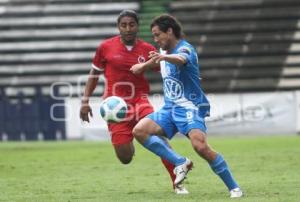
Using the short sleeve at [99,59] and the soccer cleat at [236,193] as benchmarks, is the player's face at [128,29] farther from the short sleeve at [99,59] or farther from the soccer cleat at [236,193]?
the soccer cleat at [236,193]

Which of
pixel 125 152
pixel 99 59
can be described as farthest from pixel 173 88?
pixel 99 59

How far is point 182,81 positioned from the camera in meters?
9.20

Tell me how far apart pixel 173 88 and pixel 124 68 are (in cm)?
177

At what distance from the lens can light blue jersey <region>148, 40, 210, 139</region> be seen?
913 centimetres

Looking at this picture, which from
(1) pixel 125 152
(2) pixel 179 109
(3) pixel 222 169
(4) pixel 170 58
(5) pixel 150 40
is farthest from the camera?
(5) pixel 150 40

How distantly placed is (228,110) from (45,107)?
5702mm

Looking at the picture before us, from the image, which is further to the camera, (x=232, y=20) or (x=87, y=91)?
(x=232, y=20)

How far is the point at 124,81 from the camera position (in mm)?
10961

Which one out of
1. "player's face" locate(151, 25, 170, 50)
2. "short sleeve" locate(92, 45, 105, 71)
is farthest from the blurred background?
"player's face" locate(151, 25, 170, 50)

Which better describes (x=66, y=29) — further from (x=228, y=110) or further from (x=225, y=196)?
(x=225, y=196)

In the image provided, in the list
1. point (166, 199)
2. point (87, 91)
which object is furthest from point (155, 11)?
point (166, 199)

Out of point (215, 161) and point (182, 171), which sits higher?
point (215, 161)

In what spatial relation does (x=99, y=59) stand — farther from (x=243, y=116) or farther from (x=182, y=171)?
(x=243, y=116)

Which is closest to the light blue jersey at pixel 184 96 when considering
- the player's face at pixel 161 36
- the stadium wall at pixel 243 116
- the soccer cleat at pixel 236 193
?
the player's face at pixel 161 36
